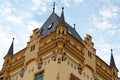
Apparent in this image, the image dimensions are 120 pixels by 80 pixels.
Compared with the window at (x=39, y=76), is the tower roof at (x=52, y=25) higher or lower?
higher

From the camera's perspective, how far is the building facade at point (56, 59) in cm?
5600

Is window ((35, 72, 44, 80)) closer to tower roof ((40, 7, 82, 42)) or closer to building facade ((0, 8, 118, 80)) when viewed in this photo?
building facade ((0, 8, 118, 80))

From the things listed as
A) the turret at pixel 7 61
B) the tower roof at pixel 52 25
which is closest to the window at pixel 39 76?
→ the turret at pixel 7 61

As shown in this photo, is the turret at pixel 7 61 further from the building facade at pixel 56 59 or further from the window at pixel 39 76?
the window at pixel 39 76

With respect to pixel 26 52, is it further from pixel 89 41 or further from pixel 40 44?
pixel 89 41

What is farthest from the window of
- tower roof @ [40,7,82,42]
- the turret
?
tower roof @ [40,7,82,42]

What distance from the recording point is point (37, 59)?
59.3m

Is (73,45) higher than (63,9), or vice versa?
(63,9)

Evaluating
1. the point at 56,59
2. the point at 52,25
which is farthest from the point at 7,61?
the point at 56,59

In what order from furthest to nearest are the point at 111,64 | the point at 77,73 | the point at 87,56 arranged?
1. the point at 111,64
2. the point at 87,56
3. the point at 77,73

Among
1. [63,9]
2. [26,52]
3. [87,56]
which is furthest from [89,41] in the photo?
[26,52]

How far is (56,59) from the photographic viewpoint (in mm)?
55688

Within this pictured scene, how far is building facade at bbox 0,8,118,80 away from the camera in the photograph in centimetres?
5600

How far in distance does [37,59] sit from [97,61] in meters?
11.4
